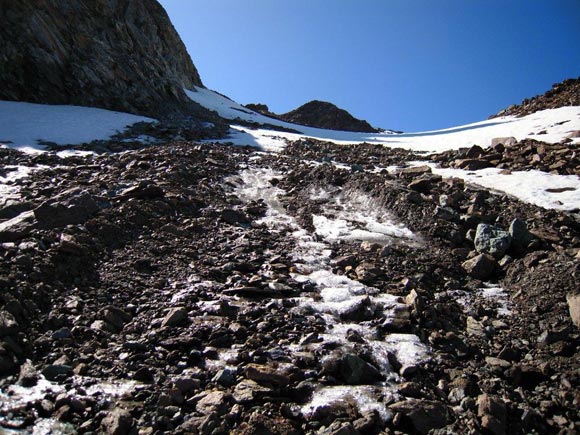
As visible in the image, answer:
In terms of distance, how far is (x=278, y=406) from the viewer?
14.2 ft

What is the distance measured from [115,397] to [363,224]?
752 cm

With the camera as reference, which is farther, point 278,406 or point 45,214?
point 45,214

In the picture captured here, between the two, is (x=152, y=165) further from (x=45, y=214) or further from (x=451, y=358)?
(x=451, y=358)

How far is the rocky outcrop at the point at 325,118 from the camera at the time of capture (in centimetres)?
5984

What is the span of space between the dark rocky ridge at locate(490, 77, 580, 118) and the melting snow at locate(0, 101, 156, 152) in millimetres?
25481

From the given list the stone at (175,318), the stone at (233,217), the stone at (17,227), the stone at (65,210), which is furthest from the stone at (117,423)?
the stone at (233,217)

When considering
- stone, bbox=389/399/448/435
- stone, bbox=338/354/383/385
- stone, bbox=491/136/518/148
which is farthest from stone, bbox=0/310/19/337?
stone, bbox=491/136/518/148

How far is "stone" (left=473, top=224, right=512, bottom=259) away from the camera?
8133 millimetres

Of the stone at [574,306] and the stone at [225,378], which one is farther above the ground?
the stone at [574,306]

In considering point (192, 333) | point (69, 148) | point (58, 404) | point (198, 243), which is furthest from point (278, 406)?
point (69, 148)

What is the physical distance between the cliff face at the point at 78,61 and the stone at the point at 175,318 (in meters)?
23.3

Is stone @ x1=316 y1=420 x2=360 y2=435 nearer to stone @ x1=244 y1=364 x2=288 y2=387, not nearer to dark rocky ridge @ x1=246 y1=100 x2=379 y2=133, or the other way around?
stone @ x1=244 y1=364 x2=288 y2=387

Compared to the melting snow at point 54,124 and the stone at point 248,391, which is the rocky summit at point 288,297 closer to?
the stone at point 248,391

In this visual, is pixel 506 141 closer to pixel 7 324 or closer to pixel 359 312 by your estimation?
pixel 359 312
